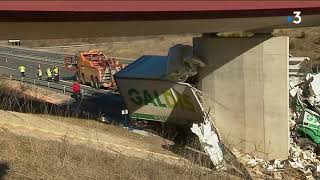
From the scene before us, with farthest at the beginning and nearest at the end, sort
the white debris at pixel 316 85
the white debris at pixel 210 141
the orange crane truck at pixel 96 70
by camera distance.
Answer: the orange crane truck at pixel 96 70 → the white debris at pixel 316 85 → the white debris at pixel 210 141

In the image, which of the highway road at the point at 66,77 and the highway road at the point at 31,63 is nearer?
the highway road at the point at 66,77

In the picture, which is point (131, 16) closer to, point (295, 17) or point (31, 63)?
point (295, 17)

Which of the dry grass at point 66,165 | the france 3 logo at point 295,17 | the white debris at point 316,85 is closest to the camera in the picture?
the dry grass at point 66,165

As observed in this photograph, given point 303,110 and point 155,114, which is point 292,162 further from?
point 155,114

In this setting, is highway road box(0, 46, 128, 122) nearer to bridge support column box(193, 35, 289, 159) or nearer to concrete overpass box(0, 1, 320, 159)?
bridge support column box(193, 35, 289, 159)

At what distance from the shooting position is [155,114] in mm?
18281

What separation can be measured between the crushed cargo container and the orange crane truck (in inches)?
428

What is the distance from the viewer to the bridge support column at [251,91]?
1545 cm

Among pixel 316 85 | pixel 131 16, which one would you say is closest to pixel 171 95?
pixel 316 85

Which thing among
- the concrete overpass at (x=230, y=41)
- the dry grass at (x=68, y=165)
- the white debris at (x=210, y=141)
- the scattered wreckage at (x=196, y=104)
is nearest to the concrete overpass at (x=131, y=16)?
the concrete overpass at (x=230, y=41)

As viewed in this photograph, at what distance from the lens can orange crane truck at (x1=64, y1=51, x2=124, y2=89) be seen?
31464mm

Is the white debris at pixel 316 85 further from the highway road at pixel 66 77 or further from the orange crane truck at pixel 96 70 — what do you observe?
the orange crane truck at pixel 96 70

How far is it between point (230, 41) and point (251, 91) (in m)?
1.78

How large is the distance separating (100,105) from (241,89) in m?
10.2
